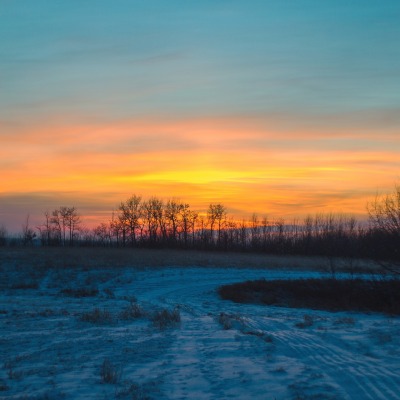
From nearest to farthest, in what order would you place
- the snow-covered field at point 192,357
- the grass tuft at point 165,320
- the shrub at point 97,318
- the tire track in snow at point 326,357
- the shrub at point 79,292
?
the tire track in snow at point 326,357 < the snow-covered field at point 192,357 < the grass tuft at point 165,320 < the shrub at point 97,318 < the shrub at point 79,292

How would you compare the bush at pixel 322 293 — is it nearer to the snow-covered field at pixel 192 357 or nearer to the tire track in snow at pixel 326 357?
the tire track in snow at pixel 326 357

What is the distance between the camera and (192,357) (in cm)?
834

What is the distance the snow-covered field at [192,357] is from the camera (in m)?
6.43

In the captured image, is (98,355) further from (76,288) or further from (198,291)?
(76,288)

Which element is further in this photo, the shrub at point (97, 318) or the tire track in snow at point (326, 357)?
the shrub at point (97, 318)

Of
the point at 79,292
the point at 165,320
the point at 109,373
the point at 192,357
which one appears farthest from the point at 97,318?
the point at 79,292

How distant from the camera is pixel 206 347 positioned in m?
9.14

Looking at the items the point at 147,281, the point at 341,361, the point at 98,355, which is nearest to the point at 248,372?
the point at 341,361

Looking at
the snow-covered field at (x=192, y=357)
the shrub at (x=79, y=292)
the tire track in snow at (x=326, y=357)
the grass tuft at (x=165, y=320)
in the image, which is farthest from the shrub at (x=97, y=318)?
the shrub at (x=79, y=292)

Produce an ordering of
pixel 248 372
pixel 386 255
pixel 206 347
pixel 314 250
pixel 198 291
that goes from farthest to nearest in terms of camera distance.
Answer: pixel 314 250 < pixel 198 291 < pixel 386 255 < pixel 206 347 < pixel 248 372

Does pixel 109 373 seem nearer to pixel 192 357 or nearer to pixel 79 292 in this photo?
pixel 192 357

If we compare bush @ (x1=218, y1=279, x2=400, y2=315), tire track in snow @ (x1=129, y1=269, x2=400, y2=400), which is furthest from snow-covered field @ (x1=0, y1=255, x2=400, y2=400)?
bush @ (x1=218, y1=279, x2=400, y2=315)

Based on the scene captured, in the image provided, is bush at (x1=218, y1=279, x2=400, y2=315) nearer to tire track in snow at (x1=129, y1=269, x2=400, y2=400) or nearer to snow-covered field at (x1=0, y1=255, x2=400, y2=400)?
tire track in snow at (x1=129, y1=269, x2=400, y2=400)

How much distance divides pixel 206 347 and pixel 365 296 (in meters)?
18.7
